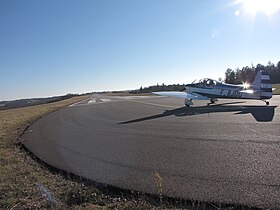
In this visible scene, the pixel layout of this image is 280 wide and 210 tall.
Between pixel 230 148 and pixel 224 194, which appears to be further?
pixel 230 148

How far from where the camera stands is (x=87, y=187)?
5.25 m

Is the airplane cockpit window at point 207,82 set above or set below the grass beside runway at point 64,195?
above

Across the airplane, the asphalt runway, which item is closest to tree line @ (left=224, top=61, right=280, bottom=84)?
the airplane

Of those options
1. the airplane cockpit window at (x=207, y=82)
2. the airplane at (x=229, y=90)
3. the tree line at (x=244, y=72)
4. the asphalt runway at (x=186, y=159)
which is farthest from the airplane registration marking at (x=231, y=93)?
the tree line at (x=244, y=72)

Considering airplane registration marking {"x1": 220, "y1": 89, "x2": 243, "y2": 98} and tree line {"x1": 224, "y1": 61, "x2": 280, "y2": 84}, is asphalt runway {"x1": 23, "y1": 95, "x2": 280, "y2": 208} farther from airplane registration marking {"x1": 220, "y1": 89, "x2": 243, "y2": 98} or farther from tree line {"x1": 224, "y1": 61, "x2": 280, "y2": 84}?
tree line {"x1": 224, "y1": 61, "x2": 280, "y2": 84}

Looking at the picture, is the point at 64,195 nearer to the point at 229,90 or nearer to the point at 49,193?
the point at 49,193

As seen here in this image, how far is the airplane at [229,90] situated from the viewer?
19453 mm

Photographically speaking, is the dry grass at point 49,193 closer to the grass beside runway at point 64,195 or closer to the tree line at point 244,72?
the grass beside runway at point 64,195

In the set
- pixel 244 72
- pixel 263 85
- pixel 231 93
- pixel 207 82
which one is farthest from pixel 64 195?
pixel 244 72

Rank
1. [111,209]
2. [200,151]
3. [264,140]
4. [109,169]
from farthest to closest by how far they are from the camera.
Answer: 1. [264,140]
2. [200,151]
3. [109,169]
4. [111,209]

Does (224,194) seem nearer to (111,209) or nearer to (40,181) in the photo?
(111,209)

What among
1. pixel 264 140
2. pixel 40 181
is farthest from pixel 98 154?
pixel 264 140

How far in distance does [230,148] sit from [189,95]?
15086 millimetres

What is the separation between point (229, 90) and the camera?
2052cm
